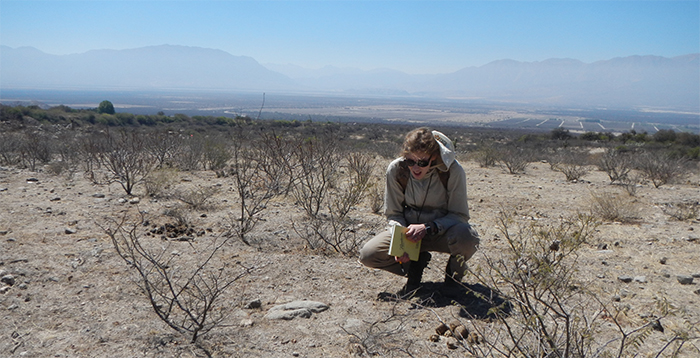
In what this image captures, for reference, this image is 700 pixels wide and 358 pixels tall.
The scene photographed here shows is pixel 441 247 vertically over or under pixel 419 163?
under

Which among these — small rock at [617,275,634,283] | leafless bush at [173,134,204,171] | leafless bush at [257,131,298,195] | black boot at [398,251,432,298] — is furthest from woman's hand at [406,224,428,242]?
leafless bush at [173,134,204,171]

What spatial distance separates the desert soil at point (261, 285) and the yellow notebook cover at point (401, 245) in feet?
1.11

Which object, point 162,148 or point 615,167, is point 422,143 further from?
point 615,167

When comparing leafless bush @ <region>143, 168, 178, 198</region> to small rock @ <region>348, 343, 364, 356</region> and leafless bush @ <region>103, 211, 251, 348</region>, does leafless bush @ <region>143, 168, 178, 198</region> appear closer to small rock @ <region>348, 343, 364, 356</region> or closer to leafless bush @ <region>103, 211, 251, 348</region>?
leafless bush @ <region>103, 211, 251, 348</region>

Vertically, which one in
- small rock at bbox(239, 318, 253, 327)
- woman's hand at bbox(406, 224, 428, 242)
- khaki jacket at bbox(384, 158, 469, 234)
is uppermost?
khaki jacket at bbox(384, 158, 469, 234)

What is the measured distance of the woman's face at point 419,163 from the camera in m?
2.73

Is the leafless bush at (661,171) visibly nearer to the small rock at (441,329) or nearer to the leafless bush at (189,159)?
the small rock at (441,329)

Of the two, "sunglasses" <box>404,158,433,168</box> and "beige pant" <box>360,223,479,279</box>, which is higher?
"sunglasses" <box>404,158,433,168</box>

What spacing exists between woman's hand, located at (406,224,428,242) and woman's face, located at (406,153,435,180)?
0.33 m

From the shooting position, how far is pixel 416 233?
8.98 ft

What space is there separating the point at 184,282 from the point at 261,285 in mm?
531

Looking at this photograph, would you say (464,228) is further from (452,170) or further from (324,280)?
(324,280)

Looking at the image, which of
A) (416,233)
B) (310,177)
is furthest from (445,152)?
(310,177)

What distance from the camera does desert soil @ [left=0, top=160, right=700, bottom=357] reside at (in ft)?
7.41
